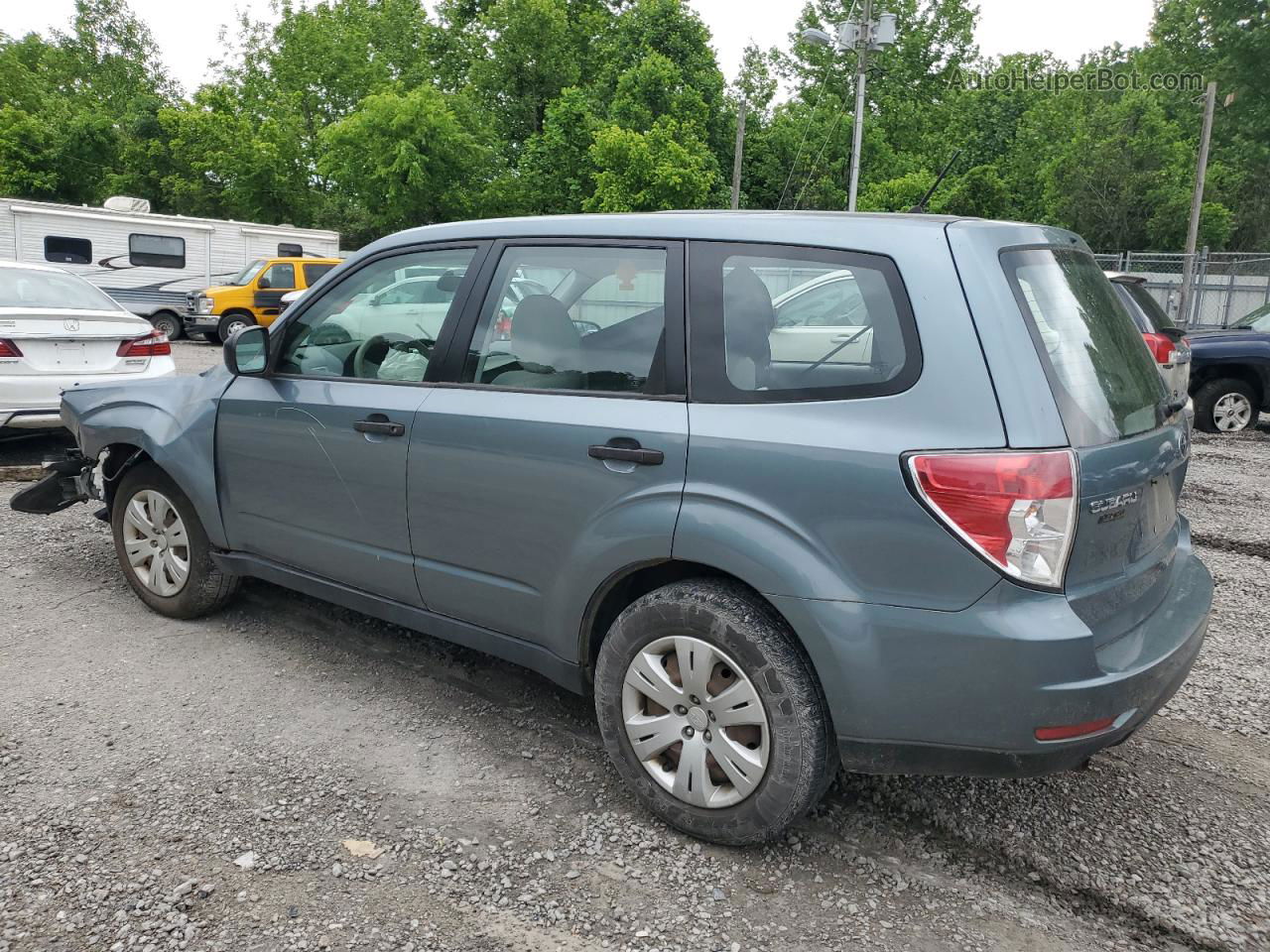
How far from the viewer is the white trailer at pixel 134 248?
20719mm

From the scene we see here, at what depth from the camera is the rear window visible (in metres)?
2.53

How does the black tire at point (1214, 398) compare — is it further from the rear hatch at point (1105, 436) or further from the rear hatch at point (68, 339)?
the rear hatch at point (68, 339)

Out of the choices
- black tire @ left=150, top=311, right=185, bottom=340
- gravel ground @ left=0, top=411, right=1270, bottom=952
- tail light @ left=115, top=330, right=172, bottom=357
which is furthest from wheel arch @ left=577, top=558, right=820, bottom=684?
black tire @ left=150, top=311, right=185, bottom=340

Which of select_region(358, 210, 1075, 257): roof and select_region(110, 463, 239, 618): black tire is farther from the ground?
select_region(358, 210, 1075, 257): roof

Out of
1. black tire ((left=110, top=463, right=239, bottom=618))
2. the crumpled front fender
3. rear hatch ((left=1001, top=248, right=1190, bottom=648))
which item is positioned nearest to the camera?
rear hatch ((left=1001, top=248, right=1190, bottom=648))

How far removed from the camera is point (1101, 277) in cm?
311

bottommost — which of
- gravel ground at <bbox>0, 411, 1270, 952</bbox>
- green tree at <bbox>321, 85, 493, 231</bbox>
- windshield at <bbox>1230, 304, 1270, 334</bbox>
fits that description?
gravel ground at <bbox>0, 411, 1270, 952</bbox>

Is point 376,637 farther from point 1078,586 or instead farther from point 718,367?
point 1078,586

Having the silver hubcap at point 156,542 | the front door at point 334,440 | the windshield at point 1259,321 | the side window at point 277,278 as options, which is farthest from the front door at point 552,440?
the side window at point 277,278

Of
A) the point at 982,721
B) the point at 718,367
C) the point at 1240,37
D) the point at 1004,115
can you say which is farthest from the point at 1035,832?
the point at 1240,37

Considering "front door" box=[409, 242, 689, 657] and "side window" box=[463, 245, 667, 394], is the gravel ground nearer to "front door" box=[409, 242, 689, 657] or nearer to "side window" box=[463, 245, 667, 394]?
"front door" box=[409, 242, 689, 657]

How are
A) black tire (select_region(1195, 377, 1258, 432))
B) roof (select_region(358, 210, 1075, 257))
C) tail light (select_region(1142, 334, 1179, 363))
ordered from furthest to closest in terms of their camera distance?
black tire (select_region(1195, 377, 1258, 432))
tail light (select_region(1142, 334, 1179, 363))
roof (select_region(358, 210, 1075, 257))

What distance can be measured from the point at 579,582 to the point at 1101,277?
1855 mm

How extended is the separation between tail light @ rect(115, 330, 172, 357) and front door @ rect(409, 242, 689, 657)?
544 centimetres
